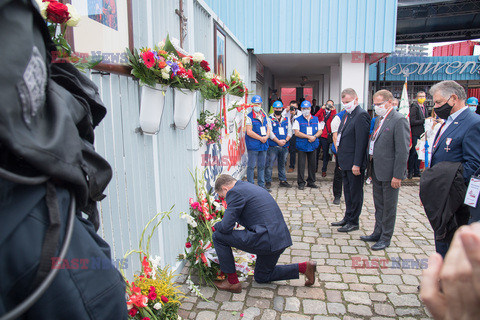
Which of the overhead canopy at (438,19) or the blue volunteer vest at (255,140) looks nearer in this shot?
the blue volunteer vest at (255,140)

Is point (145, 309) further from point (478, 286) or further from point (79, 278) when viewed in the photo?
point (478, 286)

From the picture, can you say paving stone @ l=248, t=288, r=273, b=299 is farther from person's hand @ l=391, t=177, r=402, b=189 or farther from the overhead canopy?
the overhead canopy

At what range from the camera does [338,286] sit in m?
3.74

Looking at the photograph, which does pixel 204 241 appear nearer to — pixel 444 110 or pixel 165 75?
pixel 165 75

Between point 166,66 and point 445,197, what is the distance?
2787mm

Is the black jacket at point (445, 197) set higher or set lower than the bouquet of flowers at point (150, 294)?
higher

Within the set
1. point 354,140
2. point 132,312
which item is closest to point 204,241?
point 132,312

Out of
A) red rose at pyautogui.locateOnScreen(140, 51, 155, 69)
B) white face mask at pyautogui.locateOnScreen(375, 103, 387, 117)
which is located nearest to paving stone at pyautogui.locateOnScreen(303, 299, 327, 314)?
red rose at pyautogui.locateOnScreen(140, 51, 155, 69)

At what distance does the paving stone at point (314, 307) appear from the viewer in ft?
10.7

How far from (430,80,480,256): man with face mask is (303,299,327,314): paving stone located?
131 cm

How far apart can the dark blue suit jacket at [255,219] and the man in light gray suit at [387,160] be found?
183 centimetres

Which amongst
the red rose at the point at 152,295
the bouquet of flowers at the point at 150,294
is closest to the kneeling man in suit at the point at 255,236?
the bouquet of flowers at the point at 150,294

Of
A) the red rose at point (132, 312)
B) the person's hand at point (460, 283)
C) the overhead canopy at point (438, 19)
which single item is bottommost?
the red rose at point (132, 312)

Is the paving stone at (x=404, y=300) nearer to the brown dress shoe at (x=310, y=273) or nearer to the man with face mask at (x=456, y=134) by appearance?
the man with face mask at (x=456, y=134)
